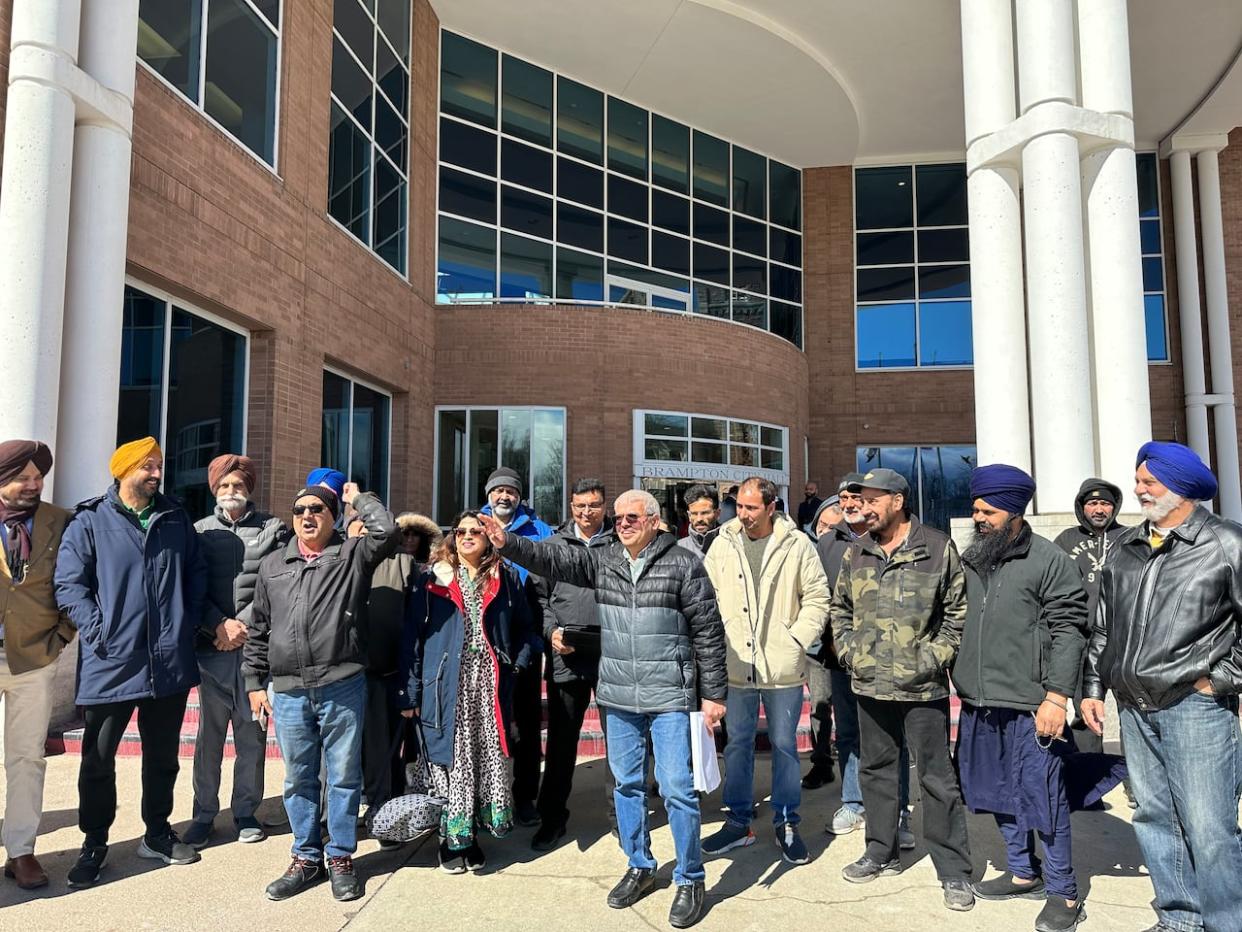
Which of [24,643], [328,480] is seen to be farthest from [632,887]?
[24,643]

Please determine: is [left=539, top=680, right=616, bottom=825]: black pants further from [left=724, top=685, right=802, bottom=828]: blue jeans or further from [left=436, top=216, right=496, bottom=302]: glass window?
[left=436, top=216, right=496, bottom=302]: glass window

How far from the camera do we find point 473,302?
1477cm

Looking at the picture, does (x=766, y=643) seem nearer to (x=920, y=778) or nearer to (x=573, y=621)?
(x=920, y=778)

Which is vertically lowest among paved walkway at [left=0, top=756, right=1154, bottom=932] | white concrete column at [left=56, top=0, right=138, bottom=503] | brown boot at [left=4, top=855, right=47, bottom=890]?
paved walkway at [left=0, top=756, right=1154, bottom=932]

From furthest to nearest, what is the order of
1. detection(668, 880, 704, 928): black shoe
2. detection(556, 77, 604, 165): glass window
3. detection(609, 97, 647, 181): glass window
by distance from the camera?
detection(609, 97, 647, 181): glass window < detection(556, 77, 604, 165): glass window < detection(668, 880, 704, 928): black shoe

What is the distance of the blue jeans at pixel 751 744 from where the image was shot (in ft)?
14.2

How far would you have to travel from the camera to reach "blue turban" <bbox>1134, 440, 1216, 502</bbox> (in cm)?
321

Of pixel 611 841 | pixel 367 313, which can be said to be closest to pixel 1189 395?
pixel 367 313

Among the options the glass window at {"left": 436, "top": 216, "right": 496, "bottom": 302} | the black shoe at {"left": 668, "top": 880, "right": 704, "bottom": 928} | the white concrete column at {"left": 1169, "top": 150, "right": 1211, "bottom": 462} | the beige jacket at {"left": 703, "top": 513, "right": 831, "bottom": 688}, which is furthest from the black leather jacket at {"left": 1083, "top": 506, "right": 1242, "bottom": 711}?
the white concrete column at {"left": 1169, "top": 150, "right": 1211, "bottom": 462}

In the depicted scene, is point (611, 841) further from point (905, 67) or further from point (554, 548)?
point (905, 67)

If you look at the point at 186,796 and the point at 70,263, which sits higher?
the point at 70,263

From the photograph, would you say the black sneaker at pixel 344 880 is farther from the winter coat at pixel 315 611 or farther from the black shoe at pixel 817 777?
the black shoe at pixel 817 777

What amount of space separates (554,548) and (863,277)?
17.7 meters

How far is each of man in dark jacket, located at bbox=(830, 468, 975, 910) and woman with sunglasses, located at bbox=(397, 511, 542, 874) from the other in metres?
1.76
